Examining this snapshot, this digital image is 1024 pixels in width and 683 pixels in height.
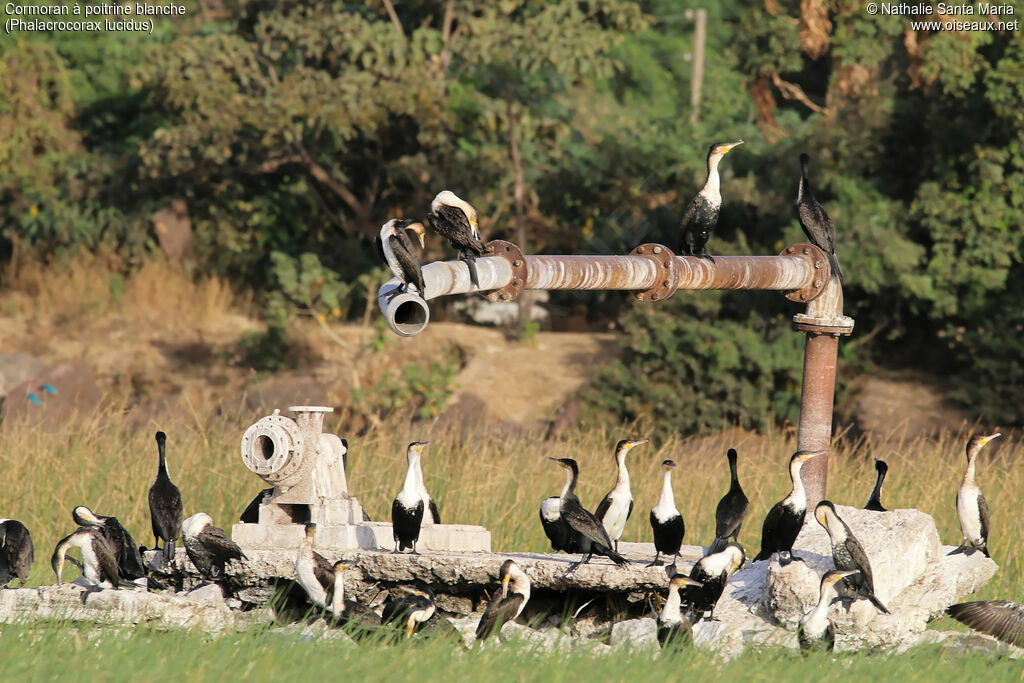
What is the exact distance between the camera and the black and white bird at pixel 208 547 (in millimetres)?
6223

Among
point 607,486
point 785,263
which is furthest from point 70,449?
point 785,263

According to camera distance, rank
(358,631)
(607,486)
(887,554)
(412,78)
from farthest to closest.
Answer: (412,78) → (607,486) → (887,554) → (358,631)

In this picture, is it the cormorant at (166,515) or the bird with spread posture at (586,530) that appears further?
the cormorant at (166,515)

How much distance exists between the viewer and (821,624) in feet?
18.5

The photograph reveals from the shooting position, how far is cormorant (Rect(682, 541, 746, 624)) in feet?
19.5

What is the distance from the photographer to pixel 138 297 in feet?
57.9

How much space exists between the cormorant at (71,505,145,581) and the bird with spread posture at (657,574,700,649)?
2.80 metres

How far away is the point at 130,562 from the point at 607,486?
3603 millimetres

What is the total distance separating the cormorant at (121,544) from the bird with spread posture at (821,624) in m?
3.40

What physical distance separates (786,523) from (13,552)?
155 inches

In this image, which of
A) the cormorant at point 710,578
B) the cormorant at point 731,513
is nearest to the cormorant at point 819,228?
the cormorant at point 731,513

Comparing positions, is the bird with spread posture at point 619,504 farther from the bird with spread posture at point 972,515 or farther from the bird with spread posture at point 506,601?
the bird with spread posture at point 972,515

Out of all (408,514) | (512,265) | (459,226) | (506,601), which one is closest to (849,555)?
(506,601)

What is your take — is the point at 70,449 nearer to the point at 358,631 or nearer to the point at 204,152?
the point at 358,631
